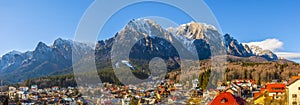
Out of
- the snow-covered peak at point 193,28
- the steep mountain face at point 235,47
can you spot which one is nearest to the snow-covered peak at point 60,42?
the snow-covered peak at point 193,28

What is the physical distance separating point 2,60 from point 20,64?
12830 millimetres

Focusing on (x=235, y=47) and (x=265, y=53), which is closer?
(x=235, y=47)

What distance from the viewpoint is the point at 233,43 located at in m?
109

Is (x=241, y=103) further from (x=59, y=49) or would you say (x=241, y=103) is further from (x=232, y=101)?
(x=59, y=49)

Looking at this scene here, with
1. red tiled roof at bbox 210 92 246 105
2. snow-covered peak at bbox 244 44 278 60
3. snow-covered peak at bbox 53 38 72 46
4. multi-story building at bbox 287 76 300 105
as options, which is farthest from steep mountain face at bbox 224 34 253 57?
red tiled roof at bbox 210 92 246 105

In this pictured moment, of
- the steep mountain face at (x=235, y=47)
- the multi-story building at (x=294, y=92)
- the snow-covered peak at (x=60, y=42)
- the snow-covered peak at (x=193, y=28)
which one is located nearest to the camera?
the snow-covered peak at (x=193, y=28)

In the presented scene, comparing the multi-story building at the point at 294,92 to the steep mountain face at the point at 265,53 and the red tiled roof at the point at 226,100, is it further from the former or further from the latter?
the steep mountain face at the point at 265,53

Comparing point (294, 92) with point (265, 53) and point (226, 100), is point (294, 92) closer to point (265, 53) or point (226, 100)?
point (226, 100)

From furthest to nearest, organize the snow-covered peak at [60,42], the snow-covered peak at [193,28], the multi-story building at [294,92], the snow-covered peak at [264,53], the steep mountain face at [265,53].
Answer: the steep mountain face at [265,53] < the snow-covered peak at [264,53] < the snow-covered peak at [60,42] < the multi-story building at [294,92] < the snow-covered peak at [193,28]

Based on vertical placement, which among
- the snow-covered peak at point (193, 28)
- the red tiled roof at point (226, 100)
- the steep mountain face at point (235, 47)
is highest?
the steep mountain face at point (235, 47)

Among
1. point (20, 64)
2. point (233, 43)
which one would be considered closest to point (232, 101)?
point (20, 64)

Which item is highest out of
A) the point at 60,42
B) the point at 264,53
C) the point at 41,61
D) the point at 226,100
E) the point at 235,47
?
the point at 60,42

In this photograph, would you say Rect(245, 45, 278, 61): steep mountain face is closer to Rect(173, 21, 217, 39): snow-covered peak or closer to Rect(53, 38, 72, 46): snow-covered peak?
Rect(173, 21, 217, 39): snow-covered peak

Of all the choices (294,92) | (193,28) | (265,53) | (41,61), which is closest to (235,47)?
(265,53)
